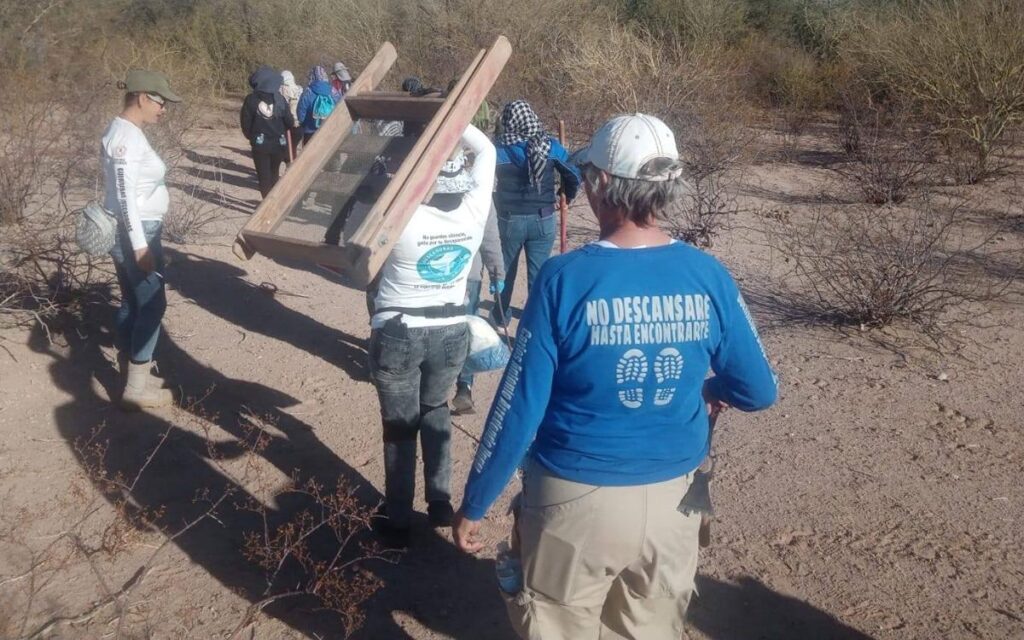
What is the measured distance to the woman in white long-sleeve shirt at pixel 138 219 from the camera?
442 cm

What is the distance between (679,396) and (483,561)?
1.83m

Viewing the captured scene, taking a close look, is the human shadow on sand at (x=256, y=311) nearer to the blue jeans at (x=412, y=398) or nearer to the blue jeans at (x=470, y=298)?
the blue jeans at (x=470, y=298)

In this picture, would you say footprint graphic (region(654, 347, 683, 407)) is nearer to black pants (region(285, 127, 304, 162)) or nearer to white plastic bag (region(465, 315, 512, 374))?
white plastic bag (region(465, 315, 512, 374))

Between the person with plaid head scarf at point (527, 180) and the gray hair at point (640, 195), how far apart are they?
3450 millimetres

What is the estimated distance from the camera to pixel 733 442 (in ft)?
15.2

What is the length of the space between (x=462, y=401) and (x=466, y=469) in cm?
68

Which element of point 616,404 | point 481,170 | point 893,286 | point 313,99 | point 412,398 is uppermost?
point 481,170

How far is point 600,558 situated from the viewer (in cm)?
209

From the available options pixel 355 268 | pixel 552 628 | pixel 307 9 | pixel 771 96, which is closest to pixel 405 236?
pixel 355 268

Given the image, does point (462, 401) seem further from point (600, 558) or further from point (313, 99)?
point (313, 99)

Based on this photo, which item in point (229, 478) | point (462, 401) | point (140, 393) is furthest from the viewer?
point (462, 401)

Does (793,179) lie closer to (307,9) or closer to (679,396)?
(679,396)

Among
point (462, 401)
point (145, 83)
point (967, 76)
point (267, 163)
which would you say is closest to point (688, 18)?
point (967, 76)

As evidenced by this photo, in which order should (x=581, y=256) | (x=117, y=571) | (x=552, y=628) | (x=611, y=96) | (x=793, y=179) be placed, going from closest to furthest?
1. (x=581, y=256)
2. (x=552, y=628)
3. (x=117, y=571)
4. (x=793, y=179)
5. (x=611, y=96)
